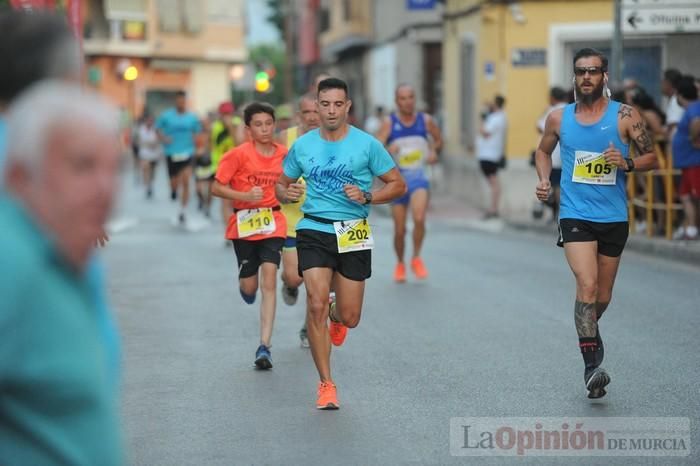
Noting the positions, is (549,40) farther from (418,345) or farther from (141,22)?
(141,22)

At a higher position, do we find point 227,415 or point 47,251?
point 47,251

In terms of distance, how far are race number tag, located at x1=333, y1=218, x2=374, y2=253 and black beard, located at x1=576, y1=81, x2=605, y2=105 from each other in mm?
1411

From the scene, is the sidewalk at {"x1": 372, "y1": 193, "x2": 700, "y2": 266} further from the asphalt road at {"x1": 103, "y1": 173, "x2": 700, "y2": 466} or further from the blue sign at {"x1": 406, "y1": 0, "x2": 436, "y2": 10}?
the blue sign at {"x1": 406, "y1": 0, "x2": 436, "y2": 10}

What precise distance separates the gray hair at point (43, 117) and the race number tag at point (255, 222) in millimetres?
7080

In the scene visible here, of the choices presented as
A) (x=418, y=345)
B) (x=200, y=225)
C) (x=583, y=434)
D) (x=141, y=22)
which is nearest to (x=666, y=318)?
(x=418, y=345)

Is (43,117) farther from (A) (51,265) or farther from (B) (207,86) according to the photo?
(B) (207,86)

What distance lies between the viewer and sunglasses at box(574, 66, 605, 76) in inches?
316

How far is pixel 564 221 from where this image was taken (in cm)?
814

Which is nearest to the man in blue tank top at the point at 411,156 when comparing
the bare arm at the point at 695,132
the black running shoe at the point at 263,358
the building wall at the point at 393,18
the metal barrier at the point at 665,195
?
the bare arm at the point at 695,132

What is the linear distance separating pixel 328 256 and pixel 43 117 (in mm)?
5334

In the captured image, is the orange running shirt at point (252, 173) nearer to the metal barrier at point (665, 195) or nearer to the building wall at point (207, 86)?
the metal barrier at point (665, 195)

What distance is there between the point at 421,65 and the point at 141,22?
30044mm

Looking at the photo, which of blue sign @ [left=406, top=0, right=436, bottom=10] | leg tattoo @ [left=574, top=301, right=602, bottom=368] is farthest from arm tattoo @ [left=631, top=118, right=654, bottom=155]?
blue sign @ [left=406, top=0, right=436, bottom=10]

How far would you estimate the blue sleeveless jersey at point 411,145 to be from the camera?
1453cm
